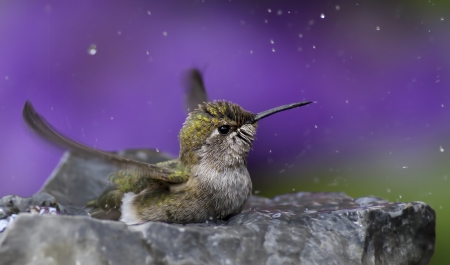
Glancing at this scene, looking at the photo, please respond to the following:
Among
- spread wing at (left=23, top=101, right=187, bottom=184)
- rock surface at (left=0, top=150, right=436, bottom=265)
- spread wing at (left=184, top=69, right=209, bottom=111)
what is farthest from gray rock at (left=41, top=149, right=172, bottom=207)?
rock surface at (left=0, top=150, right=436, bottom=265)

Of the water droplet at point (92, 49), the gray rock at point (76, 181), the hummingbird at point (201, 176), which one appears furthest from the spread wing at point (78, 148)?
the water droplet at point (92, 49)

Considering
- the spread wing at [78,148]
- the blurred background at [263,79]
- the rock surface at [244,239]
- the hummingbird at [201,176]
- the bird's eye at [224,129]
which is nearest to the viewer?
the rock surface at [244,239]

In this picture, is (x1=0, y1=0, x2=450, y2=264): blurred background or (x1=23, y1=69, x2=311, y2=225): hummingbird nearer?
(x1=23, y1=69, x2=311, y2=225): hummingbird

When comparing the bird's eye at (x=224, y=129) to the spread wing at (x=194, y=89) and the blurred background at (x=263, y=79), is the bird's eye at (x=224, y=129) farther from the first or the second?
the blurred background at (x=263, y=79)

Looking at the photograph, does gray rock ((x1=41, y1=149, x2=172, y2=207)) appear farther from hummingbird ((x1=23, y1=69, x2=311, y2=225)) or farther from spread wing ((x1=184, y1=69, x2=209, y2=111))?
hummingbird ((x1=23, y1=69, x2=311, y2=225))

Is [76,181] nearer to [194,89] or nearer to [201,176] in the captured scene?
[194,89]
